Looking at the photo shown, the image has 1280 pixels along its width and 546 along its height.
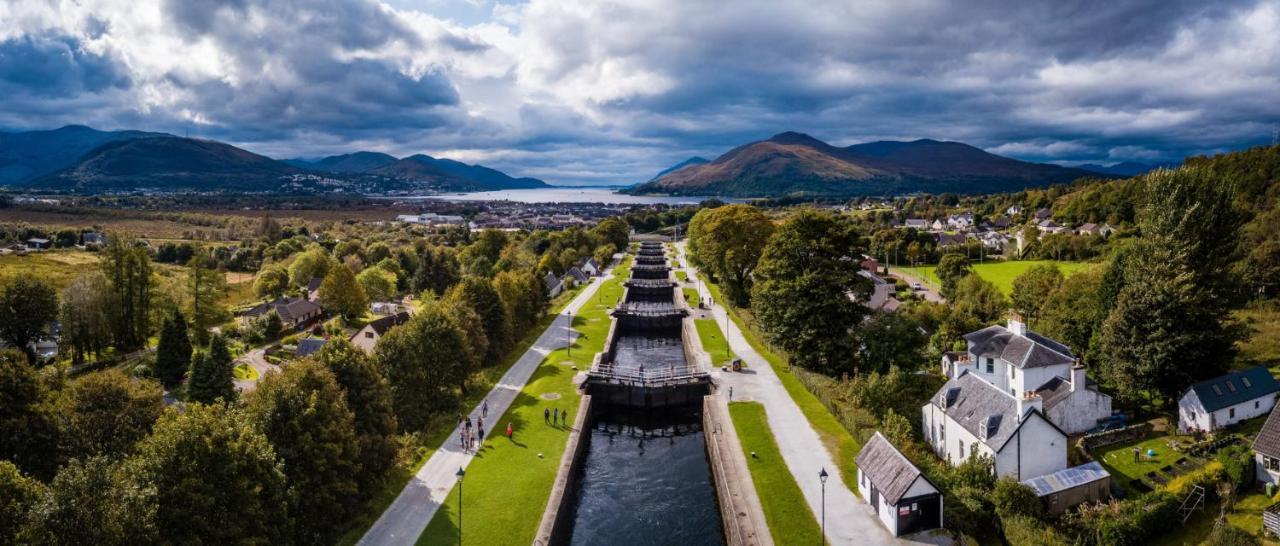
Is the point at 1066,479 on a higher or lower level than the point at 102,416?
lower

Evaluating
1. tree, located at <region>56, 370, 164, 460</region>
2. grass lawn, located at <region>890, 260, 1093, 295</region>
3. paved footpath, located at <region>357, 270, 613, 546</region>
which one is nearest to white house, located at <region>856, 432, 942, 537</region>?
paved footpath, located at <region>357, 270, 613, 546</region>

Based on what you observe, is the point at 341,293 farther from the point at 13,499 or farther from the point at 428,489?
the point at 13,499

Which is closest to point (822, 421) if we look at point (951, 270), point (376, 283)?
point (951, 270)

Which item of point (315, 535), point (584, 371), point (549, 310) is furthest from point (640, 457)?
point (549, 310)

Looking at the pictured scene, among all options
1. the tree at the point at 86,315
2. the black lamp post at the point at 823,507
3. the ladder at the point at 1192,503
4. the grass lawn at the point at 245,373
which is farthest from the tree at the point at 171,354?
the ladder at the point at 1192,503

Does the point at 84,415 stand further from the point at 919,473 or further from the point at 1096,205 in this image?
the point at 1096,205

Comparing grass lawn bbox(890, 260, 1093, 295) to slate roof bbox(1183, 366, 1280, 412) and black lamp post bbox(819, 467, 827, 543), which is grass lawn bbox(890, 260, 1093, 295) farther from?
black lamp post bbox(819, 467, 827, 543)

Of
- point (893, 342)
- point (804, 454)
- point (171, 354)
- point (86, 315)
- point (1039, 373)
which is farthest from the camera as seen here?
point (86, 315)
